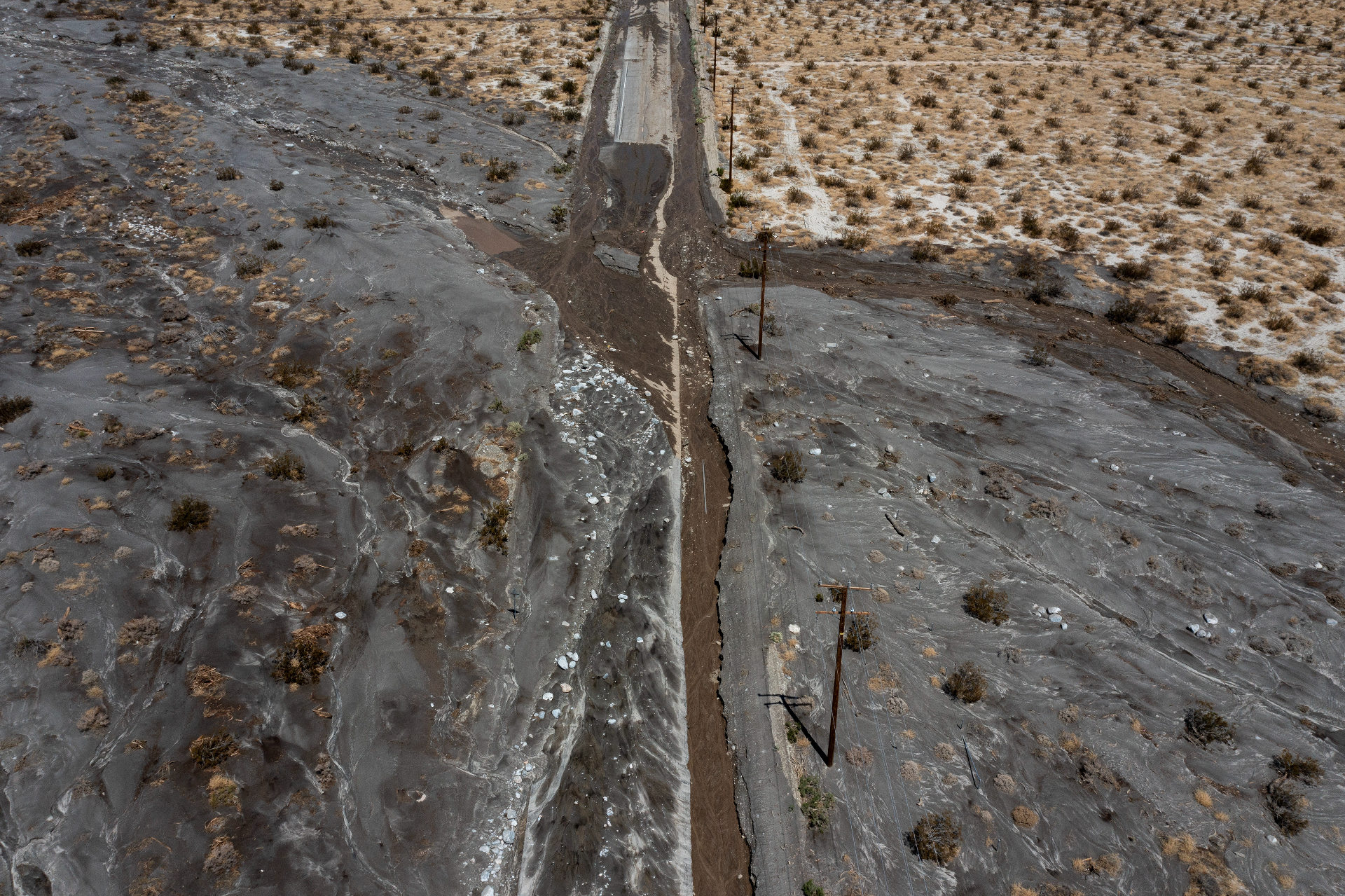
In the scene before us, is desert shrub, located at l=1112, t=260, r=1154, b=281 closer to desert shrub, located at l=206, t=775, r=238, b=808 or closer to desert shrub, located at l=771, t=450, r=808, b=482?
desert shrub, located at l=771, t=450, r=808, b=482

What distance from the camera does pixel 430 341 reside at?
21.5 metres

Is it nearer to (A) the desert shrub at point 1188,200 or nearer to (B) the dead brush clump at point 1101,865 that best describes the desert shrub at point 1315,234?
(A) the desert shrub at point 1188,200

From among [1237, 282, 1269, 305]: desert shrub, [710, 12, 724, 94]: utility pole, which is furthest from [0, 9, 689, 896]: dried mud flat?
[1237, 282, 1269, 305]: desert shrub

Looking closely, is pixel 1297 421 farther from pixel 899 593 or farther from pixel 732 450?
pixel 732 450

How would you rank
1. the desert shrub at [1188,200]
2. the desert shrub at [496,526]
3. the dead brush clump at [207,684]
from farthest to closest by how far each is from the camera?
1. the desert shrub at [1188,200]
2. the desert shrub at [496,526]
3. the dead brush clump at [207,684]

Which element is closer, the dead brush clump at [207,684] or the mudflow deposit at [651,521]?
the mudflow deposit at [651,521]

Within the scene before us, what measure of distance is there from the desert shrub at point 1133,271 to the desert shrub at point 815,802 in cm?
2376

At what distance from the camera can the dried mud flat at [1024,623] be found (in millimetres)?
11789

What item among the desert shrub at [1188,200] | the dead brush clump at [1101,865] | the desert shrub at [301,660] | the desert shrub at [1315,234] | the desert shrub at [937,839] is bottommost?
the desert shrub at [301,660]

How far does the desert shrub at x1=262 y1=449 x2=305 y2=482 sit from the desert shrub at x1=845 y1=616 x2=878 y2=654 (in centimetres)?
1437

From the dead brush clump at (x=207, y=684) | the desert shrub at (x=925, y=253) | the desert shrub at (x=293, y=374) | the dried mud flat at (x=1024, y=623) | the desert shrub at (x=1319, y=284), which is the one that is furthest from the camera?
the desert shrub at (x=925, y=253)

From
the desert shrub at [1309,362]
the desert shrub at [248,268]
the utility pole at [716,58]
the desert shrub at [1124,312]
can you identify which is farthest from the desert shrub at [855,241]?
the desert shrub at [248,268]

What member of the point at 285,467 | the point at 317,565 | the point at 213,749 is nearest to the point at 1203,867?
the point at 213,749

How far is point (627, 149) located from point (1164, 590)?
30.3 metres
